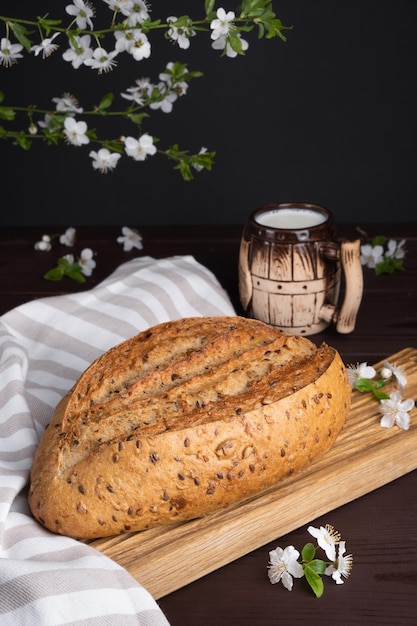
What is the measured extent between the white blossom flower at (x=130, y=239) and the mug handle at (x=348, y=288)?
78 centimetres

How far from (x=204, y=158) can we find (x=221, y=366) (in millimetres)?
628

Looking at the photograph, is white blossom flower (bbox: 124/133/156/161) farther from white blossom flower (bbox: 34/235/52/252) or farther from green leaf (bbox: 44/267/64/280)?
white blossom flower (bbox: 34/235/52/252)

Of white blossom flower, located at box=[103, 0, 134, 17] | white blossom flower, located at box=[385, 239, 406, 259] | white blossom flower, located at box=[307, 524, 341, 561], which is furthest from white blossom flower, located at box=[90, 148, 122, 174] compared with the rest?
white blossom flower, located at box=[307, 524, 341, 561]

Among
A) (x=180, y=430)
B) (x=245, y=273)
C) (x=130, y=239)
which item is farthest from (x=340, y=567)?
(x=130, y=239)

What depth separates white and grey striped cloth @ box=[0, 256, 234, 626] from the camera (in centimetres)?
121

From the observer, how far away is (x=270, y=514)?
4.67 ft

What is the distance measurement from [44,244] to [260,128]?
2.43 ft

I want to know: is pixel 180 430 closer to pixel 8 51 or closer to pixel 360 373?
pixel 360 373

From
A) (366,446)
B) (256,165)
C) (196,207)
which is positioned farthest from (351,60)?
(366,446)

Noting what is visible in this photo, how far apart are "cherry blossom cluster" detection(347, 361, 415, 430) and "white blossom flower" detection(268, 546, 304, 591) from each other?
0.37 m

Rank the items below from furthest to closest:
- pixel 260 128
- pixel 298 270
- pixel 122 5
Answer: pixel 260 128 < pixel 298 270 < pixel 122 5

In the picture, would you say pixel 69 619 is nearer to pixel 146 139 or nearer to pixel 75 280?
pixel 146 139

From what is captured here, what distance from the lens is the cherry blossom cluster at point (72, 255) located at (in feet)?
7.99

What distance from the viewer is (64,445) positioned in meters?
1.41
